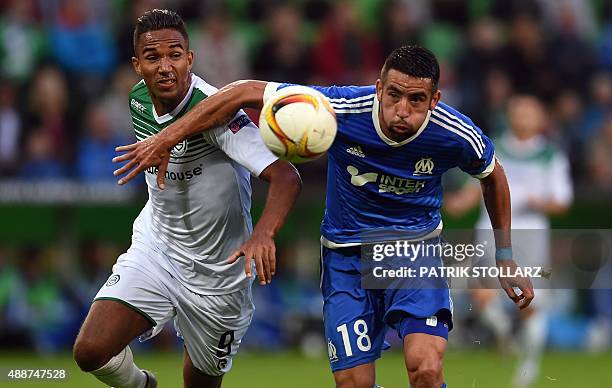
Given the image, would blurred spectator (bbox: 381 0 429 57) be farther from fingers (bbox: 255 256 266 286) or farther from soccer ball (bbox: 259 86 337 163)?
fingers (bbox: 255 256 266 286)

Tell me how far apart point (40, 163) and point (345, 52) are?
13.9ft

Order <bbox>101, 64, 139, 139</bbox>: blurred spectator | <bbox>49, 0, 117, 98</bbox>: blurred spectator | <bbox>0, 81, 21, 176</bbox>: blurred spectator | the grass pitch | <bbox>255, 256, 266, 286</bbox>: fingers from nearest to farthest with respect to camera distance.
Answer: <bbox>255, 256, 266, 286</bbox>: fingers < the grass pitch < <bbox>0, 81, 21, 176</bbox>: blurred spectator < <bbox>101, 64, 139, 139</bbox>: blurred spectator < <bbox>49, 0, 117, 98</bbox>: blurred spectator

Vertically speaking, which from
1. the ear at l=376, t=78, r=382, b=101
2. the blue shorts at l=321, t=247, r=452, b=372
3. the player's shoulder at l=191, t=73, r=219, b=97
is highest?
the ear at l=376, t=78, r=382, b=101

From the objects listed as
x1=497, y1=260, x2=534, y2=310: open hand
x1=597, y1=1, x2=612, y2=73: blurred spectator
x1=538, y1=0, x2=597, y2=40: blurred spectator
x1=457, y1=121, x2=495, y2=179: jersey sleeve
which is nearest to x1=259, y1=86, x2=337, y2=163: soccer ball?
x1=457, y1=121, x2=495, y2=179: jersey sleeve

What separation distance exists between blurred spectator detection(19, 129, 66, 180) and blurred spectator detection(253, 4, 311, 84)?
2850 mm

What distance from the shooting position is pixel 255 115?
12531 millimetres

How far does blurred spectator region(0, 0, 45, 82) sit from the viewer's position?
14894 millimetres

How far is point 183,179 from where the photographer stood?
24.6 ft

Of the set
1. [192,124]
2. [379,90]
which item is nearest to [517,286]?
[379,90]

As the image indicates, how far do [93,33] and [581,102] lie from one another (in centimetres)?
660

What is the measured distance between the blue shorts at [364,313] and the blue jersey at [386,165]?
228 mm

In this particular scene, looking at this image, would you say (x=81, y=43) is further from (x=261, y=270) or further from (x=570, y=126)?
(x=261, y=270)

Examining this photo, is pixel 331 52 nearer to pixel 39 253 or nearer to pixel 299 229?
pixel 299 229

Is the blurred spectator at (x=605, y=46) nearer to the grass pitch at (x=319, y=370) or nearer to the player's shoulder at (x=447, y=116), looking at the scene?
the grass pitch at (x=319, y=370)
